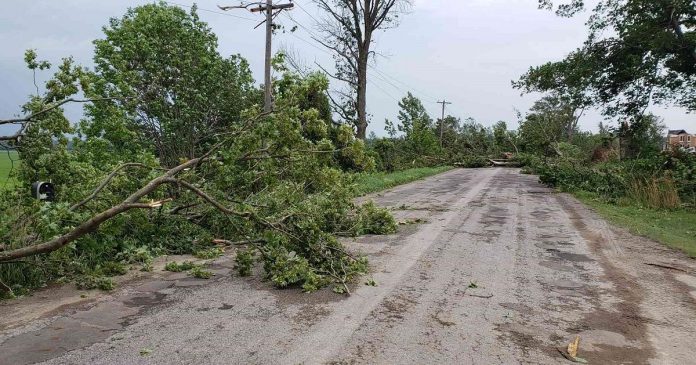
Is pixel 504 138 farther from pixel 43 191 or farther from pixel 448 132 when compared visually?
pixel 43 191

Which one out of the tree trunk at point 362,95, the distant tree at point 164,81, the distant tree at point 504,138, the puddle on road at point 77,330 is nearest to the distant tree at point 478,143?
the distant tree at point 504,138

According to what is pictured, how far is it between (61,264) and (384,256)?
4.00 meters

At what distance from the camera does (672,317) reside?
4.59 m

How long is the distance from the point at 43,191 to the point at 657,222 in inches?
468

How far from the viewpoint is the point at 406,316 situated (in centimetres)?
445

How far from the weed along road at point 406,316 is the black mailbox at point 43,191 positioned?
1.43 meters

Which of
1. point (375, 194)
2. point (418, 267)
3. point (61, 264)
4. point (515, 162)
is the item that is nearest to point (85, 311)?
point (61, 264)

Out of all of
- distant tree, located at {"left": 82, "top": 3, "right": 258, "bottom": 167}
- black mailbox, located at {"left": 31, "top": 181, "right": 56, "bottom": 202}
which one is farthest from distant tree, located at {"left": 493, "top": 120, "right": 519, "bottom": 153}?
black mailbox, located at {"left": 31, "top": 181, "right": 56, "bottom": 202}

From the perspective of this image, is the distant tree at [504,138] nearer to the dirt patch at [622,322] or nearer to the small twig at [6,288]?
the dirt patch at [622,322]

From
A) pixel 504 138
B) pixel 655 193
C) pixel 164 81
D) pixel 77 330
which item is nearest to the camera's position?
pixel 77 330

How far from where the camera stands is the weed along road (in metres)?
3.65

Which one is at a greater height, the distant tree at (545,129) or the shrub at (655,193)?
the distant tree at (545,129)

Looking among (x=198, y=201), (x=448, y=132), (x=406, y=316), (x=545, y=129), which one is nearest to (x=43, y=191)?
(x=198, y=201)

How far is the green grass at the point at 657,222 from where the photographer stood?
868cm
